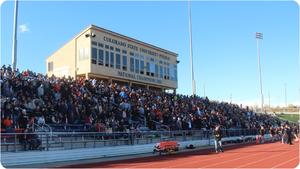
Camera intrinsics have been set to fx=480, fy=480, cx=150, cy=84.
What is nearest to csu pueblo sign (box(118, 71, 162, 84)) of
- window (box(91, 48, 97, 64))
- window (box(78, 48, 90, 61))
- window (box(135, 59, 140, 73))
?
window (box(135, 59, 140, 73))

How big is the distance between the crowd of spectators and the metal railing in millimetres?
641

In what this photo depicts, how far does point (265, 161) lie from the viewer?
2188 centimetres

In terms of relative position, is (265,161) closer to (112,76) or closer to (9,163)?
(9,163)

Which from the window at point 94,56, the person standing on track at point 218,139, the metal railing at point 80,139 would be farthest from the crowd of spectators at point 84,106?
the window at point 94,56

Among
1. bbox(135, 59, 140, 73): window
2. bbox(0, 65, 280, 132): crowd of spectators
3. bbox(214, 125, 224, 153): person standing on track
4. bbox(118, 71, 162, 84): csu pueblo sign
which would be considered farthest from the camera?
bbox(135, 59, 140, 73): window

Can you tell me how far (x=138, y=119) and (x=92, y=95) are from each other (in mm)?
3945

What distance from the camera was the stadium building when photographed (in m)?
40.8

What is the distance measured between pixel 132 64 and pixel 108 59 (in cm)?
404

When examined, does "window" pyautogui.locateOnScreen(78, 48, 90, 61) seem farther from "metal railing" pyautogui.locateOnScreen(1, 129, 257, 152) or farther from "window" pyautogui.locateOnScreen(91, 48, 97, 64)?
"metal railing" pyautogui.locateOnScreen(1, 129, 257, 152)

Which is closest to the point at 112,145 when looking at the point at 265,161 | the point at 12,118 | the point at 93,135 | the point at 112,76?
the point at 93,135

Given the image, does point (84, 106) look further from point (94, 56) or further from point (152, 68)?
point (152, 68)

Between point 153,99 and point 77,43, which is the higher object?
point 77,43

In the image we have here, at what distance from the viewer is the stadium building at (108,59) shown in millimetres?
40781

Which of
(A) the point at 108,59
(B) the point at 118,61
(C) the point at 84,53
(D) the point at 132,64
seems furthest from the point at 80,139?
(D) the point at 132,64
